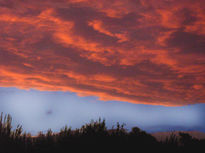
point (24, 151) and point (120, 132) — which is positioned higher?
point (120, 132)

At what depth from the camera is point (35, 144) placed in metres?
9.17

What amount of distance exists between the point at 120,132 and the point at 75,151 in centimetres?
261

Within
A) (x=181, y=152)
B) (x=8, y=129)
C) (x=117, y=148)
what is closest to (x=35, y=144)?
(x=8, y=129)

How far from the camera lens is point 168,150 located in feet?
30.8

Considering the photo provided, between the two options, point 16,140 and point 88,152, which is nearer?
point 88,152

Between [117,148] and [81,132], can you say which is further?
[81,132]

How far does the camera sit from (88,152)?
8375 mm

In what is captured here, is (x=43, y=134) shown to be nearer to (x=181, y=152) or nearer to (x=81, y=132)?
(x=81, y=132)

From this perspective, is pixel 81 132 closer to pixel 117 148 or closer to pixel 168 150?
pixel 117 148

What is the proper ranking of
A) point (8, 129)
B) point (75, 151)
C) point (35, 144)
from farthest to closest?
point (8, 129) < point (35, 144) < point (75, 151)

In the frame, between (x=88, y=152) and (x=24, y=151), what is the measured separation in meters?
2.37

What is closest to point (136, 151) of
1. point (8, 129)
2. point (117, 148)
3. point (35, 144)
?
point (117, 148)

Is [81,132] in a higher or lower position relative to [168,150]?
higher

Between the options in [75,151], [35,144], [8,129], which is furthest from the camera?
[8,129]
